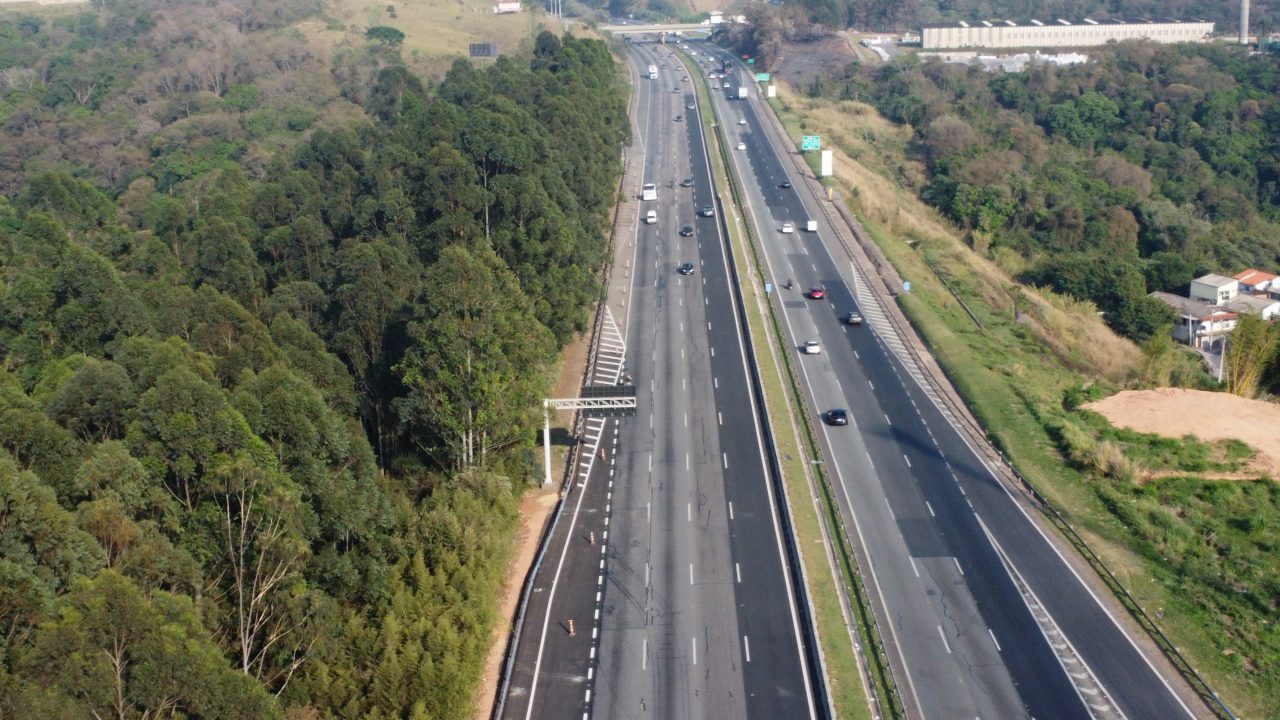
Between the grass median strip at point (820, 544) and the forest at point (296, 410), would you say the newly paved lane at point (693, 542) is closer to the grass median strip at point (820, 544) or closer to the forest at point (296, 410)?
the grass median strip at point (820, 544)

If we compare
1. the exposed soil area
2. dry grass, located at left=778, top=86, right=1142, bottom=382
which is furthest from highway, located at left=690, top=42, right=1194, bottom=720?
the exposed soil area

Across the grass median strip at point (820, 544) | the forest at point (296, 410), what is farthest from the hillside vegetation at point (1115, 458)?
the forest at point (296, 410)

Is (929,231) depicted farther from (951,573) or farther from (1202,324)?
(951,573)

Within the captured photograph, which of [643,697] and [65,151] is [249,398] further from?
[65,151]

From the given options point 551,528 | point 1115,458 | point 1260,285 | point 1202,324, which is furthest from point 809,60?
point 551,528

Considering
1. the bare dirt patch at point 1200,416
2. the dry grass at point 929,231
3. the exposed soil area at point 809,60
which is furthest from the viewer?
→ the exposed soil area at point 809,60
